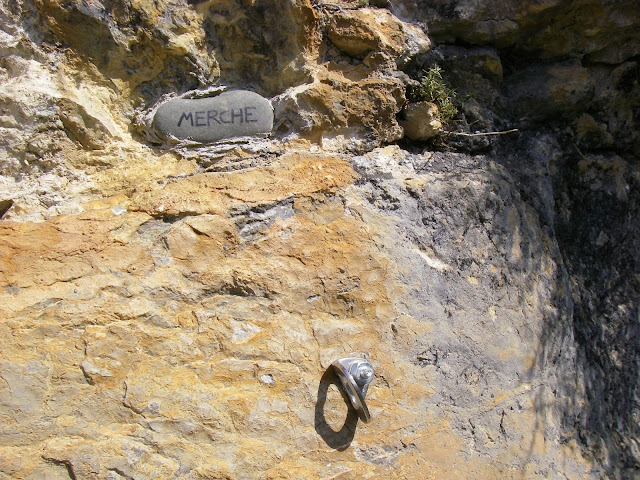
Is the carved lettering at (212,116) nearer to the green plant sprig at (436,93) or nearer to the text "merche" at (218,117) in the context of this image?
the text "merche" at (218,117)

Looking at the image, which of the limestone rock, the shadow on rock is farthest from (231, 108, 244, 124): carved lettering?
the shadow on rock

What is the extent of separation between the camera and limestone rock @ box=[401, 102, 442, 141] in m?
2.19

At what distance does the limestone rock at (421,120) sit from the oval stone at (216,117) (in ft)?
1.72

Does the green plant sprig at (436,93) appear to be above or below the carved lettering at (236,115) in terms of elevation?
above

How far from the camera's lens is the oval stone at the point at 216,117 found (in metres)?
2.01

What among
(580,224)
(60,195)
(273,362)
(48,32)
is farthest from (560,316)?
(48,32)

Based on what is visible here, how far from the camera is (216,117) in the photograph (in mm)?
2033

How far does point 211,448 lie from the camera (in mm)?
1585

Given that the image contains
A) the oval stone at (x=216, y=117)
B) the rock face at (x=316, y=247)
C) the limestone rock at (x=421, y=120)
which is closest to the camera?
the rock face at (x=316, y=247)

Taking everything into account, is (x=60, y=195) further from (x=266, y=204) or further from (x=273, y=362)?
(x=273, y=362)

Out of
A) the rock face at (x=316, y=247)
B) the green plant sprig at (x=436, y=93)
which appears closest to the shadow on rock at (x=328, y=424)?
the rock face at (x=316, y=247)

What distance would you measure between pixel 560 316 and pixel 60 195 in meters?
1.76

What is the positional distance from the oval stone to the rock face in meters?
0.02

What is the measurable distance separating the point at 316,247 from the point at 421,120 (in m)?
0.69
